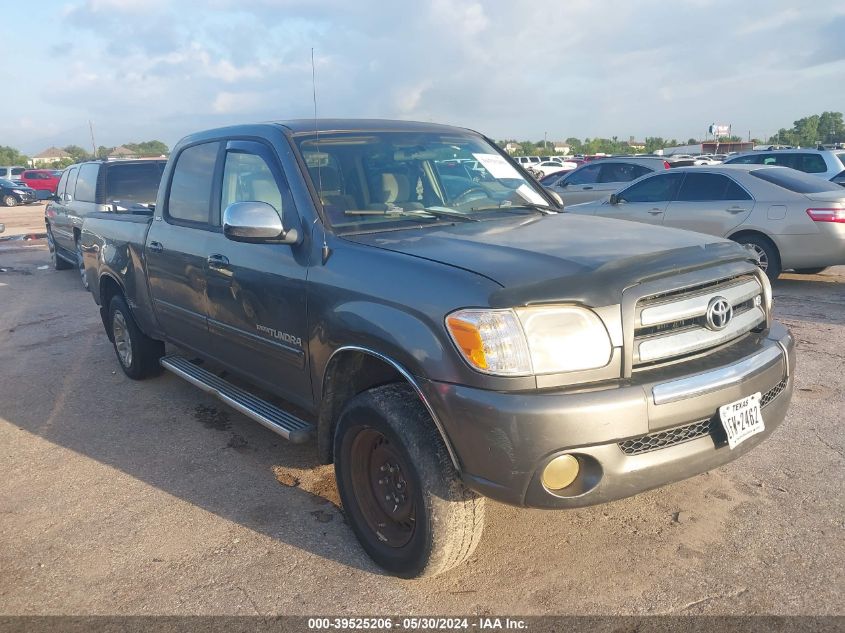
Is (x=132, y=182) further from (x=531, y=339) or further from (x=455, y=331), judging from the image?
(x=531, y=339)

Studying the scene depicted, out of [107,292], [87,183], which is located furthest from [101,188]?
[107,292]

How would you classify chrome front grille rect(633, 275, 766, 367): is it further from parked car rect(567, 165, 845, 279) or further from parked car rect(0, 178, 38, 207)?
parked car rect(0, 178, 38, 207)

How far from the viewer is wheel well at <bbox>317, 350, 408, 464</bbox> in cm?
315

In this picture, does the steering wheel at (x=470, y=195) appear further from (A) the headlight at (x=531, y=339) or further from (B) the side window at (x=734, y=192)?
(B) the side window at (x=734, y=192)

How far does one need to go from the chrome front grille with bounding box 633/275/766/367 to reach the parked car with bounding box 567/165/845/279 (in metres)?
5.86

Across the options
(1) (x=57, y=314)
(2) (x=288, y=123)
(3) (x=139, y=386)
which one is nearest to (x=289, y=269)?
(2) (x=288, y=123)

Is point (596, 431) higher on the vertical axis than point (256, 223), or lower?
lower

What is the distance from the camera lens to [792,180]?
8.55 meters

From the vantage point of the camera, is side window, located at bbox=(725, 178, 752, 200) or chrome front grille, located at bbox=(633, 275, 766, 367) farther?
side window, located at bbox=(725, 178, 752, 200)

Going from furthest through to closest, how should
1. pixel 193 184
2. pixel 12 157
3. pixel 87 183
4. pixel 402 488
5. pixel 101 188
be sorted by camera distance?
1. pixel 12 157
2. pixel 87 183
3. pixel 101 188
4. pixel 193 184
5. pixel 402 488

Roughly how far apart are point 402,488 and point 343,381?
565 mm

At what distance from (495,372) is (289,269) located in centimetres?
137

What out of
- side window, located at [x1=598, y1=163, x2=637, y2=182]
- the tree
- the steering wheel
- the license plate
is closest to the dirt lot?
the license plate

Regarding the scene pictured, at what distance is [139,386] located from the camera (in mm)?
5742
